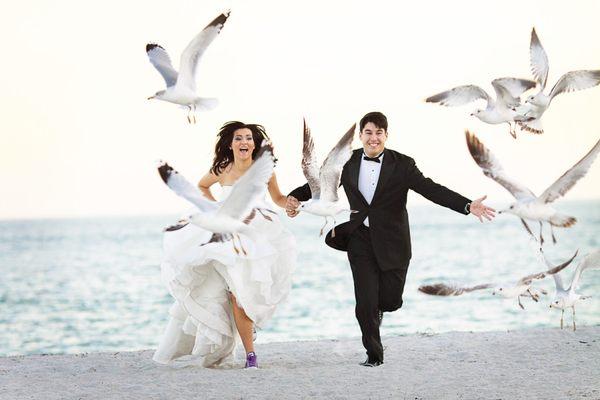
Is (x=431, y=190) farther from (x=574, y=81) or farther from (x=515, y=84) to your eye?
(x=574, y=81)

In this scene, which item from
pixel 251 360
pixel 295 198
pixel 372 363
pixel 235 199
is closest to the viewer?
pixel 235 199

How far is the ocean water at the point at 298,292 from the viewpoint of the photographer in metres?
18.7

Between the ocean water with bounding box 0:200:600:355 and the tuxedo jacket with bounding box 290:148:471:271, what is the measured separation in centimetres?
59

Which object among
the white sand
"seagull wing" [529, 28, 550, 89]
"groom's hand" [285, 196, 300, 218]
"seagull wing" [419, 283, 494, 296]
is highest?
"seagull wing" [529, 28, 550, 89]

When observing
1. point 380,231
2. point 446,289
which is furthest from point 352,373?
point 446,289

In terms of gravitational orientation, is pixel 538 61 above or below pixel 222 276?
above

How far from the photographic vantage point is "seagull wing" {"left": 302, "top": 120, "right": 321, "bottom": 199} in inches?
248

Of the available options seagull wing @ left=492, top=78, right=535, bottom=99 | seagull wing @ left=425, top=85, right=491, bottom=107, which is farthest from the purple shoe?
seagull wing @ left=492, top=78, right=535, bottom=99

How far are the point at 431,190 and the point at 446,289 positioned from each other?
4.66 ft

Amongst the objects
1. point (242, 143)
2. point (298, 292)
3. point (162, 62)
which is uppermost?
point (162, 62)

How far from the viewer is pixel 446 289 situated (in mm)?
5484

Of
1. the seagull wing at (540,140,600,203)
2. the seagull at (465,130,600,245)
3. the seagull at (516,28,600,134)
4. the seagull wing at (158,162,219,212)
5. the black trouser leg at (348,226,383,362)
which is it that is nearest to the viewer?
the seagull at (465,130,600,245)

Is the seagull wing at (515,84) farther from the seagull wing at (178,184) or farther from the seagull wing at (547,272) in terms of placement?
the seagull wing at (178,184)

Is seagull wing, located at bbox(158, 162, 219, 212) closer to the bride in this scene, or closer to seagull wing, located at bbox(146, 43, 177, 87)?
seagull wing, located at bbox(146, 43, 177, 87)
